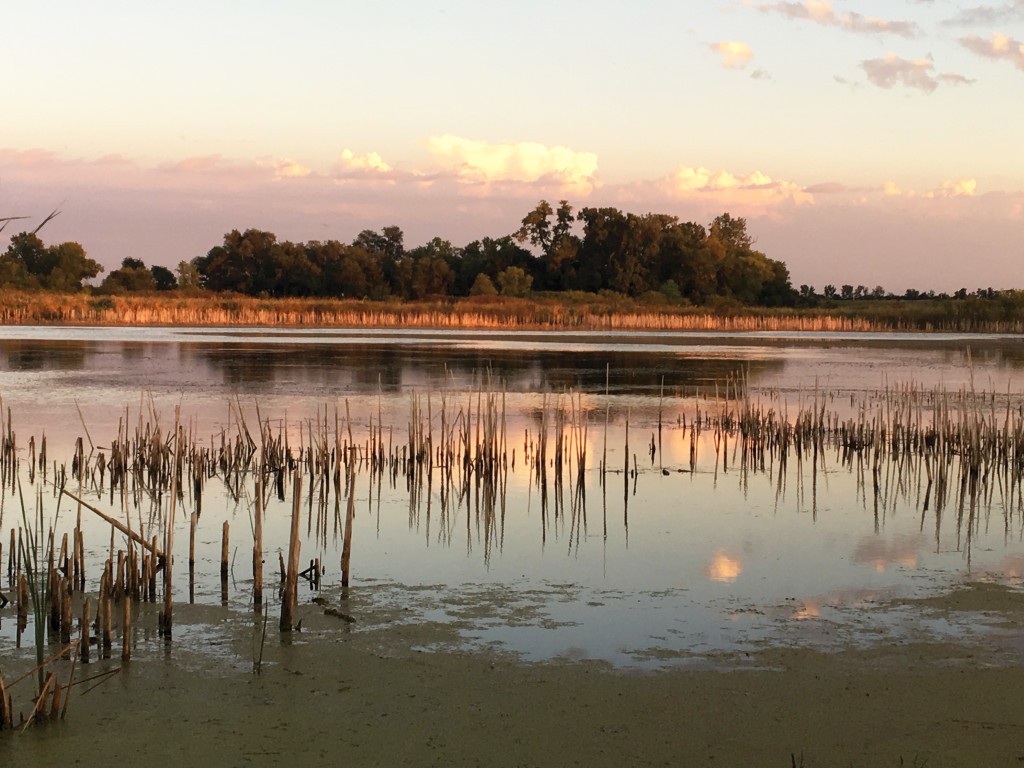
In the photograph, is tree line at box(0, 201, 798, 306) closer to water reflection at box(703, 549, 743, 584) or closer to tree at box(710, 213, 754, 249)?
tree at box(710, 213, 754, 249)

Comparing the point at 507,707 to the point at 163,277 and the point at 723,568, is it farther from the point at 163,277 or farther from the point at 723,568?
the point at 163,277

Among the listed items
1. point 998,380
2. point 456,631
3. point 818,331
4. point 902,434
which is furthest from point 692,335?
point 456,631

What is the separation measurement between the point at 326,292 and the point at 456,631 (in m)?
78.5

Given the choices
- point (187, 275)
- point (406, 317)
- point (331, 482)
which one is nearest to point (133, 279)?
point (187, 275)

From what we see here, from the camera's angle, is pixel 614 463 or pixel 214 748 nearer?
pixel 214 748

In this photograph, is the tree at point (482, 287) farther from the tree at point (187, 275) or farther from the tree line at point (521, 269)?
the tree at point (187, 275)

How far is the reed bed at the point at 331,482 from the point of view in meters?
6.28

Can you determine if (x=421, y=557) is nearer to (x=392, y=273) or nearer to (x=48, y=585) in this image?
(x=48, y=585)

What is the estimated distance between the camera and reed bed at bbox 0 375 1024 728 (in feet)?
20.6

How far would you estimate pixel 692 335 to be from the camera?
51031 millimetres

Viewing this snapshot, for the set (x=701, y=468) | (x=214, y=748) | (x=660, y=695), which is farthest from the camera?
(x=701, y=468)

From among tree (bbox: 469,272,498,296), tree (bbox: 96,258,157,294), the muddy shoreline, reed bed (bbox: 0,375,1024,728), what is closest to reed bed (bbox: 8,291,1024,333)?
tree (bbox: 469,272,498,296)

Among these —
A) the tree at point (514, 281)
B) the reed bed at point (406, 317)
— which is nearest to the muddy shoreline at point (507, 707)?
the reed bed at point (406, 317)

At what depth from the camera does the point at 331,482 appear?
10844 mm
